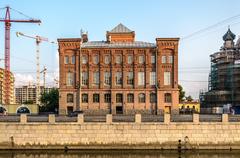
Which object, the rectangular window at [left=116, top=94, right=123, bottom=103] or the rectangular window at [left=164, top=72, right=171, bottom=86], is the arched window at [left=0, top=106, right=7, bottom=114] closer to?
the rectangular window at [left=116, top=94, right=123, bottom=103]

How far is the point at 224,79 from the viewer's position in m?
103

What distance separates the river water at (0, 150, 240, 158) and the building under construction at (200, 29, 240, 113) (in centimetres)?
5821

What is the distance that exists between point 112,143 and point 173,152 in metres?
5.58

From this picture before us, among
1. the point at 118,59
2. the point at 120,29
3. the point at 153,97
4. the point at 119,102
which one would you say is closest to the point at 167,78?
the point at 153,97

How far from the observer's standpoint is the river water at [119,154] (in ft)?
116

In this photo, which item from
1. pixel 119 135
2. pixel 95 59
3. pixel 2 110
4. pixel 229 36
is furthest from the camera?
pixel 229 36

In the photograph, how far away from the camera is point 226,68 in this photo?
101812mm

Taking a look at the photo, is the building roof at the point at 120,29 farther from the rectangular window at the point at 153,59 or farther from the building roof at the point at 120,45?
the rectangular window at the point at 153,59

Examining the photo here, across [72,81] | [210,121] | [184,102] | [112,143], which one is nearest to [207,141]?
[210,121]

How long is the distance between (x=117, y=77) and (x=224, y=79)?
3677 centimetres

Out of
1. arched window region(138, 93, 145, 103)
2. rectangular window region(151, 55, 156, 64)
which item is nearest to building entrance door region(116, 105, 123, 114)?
arched window region(138, 93, 145, 103)

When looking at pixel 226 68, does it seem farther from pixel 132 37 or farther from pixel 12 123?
pixel 12 123

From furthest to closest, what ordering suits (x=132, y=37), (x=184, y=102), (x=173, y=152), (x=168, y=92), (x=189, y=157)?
(x=184, y=102) < (x=132, y=37) < (x=168, y=92) < (x=173, y=152) < (x=189, y=157)

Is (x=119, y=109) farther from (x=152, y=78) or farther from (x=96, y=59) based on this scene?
(x=96, y=59)
